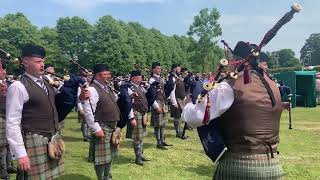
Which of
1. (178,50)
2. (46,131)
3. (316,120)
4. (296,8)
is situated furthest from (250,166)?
(178,50)

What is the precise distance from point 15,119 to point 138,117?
5504 millimetres

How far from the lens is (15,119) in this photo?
4691mm

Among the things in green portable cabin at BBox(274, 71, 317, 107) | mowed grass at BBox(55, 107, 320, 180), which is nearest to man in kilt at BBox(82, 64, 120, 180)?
mowed grass at BBox(55, 107, 320, 180)

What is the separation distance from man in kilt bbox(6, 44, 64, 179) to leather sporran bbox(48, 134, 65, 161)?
0.15 feet

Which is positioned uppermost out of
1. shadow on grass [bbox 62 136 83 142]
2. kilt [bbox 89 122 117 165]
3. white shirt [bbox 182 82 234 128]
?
white shirt [bbox 182 82 234 128]

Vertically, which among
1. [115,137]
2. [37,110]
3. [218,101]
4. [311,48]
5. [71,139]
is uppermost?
[311,48]

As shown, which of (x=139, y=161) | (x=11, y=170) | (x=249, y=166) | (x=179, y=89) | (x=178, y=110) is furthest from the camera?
(x=179, y=89)

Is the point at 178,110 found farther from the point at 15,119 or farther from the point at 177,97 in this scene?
the point at 15,119

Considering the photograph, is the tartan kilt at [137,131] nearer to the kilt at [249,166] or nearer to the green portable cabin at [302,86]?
the kilt at [249,166]

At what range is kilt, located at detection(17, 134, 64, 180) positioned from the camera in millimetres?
4988

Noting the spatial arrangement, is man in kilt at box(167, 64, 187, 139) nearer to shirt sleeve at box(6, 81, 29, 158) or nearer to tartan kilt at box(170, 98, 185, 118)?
tartan kilt at box(170, 98, 185, 118)

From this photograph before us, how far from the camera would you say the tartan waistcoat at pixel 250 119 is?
3.69 m

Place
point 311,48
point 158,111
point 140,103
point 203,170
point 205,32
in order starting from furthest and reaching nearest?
point 311,48, point 205,32, point 158,111, point 140,103, point 203,170

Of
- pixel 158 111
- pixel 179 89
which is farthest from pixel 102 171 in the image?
pixel 179 89
